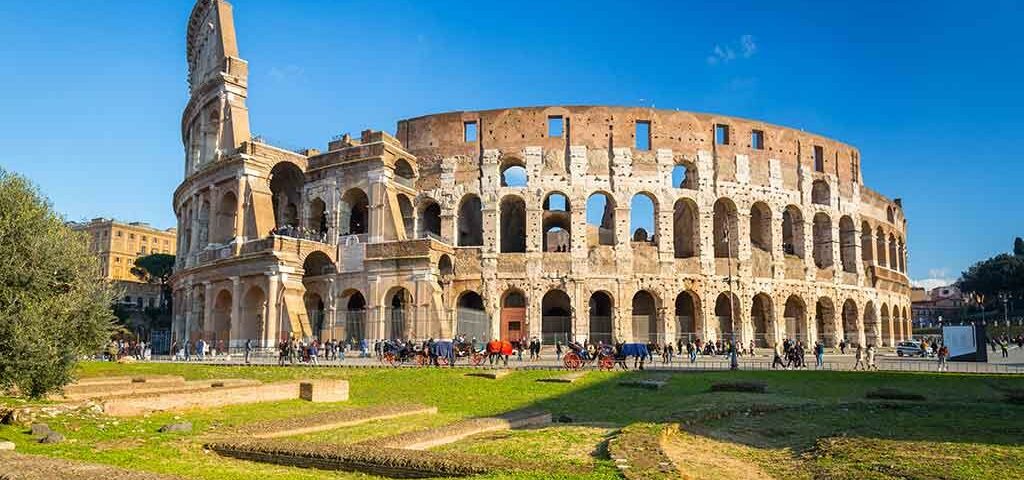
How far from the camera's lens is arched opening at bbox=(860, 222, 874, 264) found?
45.4 meters

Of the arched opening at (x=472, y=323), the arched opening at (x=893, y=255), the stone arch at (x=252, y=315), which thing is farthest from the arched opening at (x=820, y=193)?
the stone arch at (x=252, y=315)

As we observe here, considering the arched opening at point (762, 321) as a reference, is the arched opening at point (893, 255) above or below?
above

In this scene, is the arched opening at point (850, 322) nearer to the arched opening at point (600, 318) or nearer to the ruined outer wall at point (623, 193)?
the ruined outer wall at point (623, 193)

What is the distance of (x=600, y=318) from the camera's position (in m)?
38.0

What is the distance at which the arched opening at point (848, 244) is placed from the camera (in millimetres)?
43500

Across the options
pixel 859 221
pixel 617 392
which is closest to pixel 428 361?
pixel 617 392

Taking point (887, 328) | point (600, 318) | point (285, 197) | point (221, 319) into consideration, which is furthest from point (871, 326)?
point (221, 319)

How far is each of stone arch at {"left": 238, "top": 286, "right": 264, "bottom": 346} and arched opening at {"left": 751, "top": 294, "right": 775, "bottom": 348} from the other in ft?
81.2

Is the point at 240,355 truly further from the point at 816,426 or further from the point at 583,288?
the point at 816,426

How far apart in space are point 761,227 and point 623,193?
9.15 meters

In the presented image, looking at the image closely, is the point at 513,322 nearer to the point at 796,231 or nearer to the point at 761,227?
the point at 761,227

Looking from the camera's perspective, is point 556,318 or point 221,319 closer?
point 556,318

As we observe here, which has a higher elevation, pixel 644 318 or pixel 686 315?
pixel 686 315

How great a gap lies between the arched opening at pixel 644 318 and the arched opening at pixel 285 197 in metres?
19.7
